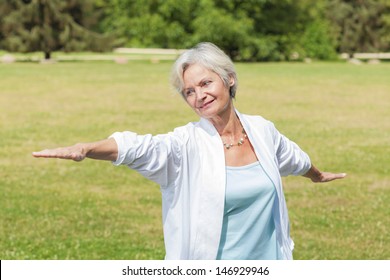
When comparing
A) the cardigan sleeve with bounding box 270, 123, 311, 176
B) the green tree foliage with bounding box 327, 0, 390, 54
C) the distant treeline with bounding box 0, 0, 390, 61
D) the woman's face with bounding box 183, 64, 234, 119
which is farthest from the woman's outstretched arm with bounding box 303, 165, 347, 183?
the green tree foliage with bounding box 327, 0, 390, 54

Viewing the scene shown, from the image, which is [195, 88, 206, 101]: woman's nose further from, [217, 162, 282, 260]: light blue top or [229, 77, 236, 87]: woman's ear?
[217, 162, 282, 260]: light blue top

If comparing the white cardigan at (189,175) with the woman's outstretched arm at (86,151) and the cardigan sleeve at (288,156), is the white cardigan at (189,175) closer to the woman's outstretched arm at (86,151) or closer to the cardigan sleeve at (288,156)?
the woman's outstretched arm at (86,151)

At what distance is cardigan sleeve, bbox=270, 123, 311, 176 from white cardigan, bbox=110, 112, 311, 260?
344 millimetres

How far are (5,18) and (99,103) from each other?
40.1 m

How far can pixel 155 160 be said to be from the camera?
412cm

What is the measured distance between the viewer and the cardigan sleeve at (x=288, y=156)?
4.74 metres

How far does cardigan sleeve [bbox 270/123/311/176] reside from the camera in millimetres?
4741

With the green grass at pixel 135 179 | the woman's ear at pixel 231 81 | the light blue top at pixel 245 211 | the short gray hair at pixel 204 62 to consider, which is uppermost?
the short gray hair at pixel 204 62

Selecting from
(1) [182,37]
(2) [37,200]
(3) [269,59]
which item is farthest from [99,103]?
(3) [269,59]

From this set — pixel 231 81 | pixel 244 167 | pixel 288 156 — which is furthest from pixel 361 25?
pixel 244 167

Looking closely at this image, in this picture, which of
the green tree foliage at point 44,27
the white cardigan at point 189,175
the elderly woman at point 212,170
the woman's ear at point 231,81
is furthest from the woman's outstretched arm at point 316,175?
the green tree foliage at point 44,27

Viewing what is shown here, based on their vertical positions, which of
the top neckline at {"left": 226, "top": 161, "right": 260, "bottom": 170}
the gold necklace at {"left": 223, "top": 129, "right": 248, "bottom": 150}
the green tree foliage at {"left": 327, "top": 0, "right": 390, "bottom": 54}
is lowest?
the green tree foliage at {"left": 327, "top": 0, "right": 390, "bottom": 54}

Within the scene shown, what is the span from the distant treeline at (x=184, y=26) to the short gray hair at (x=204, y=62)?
189 feet
